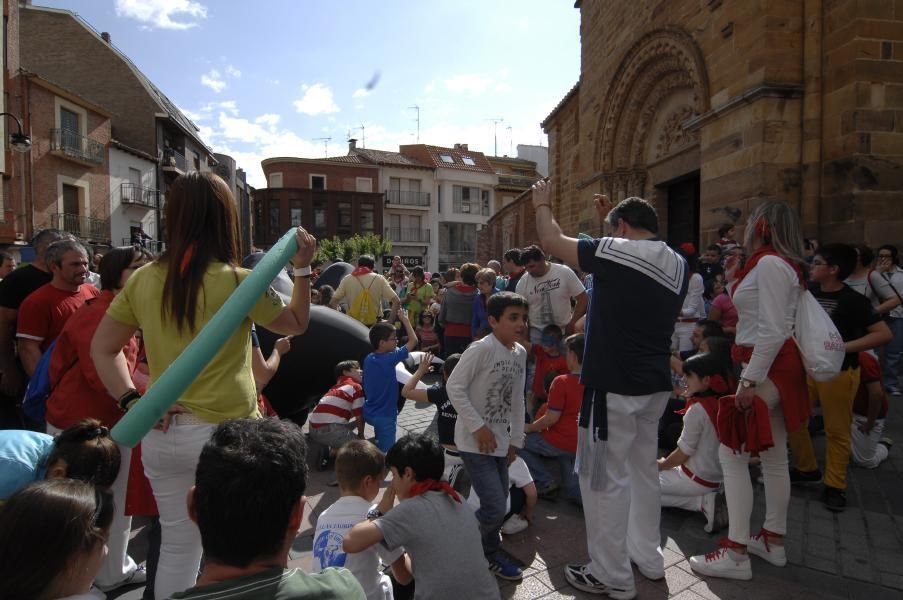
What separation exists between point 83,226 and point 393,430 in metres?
24.8

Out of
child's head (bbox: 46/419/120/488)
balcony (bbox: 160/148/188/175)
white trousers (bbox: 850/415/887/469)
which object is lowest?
white trousers (bbox: 850/415/887/469)

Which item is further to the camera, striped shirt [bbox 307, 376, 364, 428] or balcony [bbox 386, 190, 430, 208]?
balcony [bbox 386, 190, 430, 208]

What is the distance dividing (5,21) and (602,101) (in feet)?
70.5

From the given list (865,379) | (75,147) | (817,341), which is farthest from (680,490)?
(75,147)

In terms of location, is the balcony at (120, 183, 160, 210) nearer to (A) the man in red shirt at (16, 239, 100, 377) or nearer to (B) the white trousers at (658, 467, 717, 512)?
(A) the man in red shirt at (16, 239, 100, 377)

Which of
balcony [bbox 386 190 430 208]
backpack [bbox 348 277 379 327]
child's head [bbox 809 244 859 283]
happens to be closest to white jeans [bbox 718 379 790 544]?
child's head [bbox 809 244 859 283]

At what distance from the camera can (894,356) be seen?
22.9 feet

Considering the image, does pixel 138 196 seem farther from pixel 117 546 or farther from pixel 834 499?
pixel 834 499

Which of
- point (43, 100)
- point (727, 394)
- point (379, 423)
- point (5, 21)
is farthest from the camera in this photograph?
point (43, 100)

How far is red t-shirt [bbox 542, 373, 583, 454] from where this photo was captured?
410cm

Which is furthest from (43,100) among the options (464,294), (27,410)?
(27,410)

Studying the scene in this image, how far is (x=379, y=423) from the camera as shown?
4.56m

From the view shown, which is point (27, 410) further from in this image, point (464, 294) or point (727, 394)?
point (464, 294)

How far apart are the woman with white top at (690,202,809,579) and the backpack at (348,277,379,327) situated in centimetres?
483
